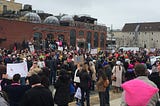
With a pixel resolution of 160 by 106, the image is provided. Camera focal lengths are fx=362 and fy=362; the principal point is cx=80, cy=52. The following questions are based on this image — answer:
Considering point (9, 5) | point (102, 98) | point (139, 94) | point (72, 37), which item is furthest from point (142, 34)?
point (139, 94)

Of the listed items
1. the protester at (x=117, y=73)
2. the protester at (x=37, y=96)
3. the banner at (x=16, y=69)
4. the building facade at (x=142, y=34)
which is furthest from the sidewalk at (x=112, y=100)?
the building facade at (x=142, y=34)

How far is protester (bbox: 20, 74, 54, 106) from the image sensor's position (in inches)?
274

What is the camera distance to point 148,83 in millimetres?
6094

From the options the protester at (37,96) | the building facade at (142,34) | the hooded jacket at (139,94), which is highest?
the hooded jacket at (139,94)

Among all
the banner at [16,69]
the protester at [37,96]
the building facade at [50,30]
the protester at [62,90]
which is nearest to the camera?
the protester at [37,96]

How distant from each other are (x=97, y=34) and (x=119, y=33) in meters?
73.4

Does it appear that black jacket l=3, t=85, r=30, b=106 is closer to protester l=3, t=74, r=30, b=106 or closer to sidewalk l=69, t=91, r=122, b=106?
protester l=3, t=74, r=30, b=106

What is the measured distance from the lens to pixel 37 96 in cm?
695

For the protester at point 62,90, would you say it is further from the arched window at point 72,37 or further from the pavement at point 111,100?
the arched window at point 72,37

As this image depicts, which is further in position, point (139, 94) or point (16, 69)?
point (16, 69)

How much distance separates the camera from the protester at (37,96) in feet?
22.8

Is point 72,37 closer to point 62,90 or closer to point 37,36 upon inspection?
point 37,36

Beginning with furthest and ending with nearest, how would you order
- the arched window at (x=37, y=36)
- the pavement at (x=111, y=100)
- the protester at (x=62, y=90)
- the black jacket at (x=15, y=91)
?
the arched window at (x=37, y=36) → the pavement at (x=111, y=100) → the protester at (x=62, y=90) → the black jacket at (x=15, y=91)

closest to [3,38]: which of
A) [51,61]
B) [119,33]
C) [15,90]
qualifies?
[51,61]
